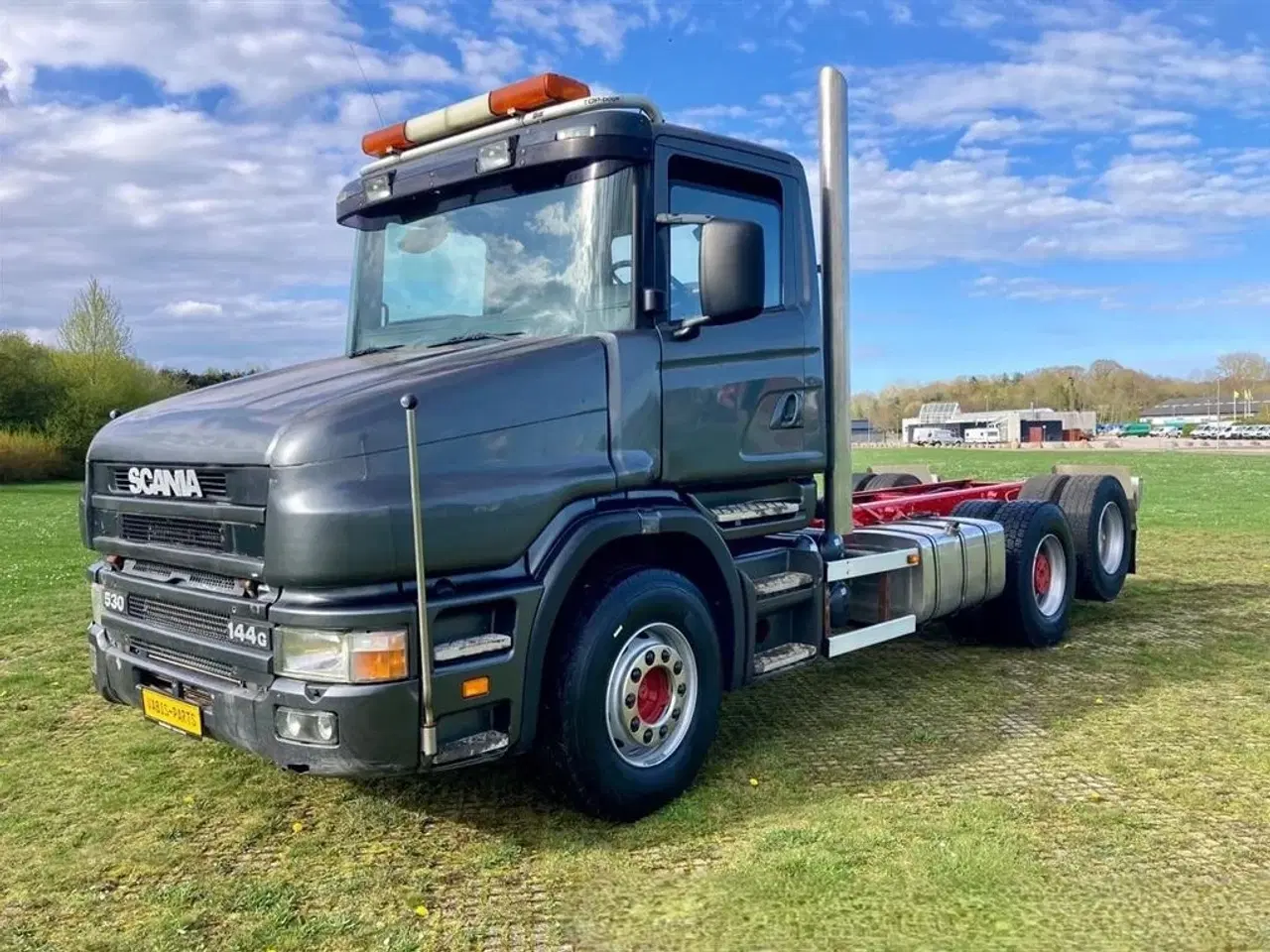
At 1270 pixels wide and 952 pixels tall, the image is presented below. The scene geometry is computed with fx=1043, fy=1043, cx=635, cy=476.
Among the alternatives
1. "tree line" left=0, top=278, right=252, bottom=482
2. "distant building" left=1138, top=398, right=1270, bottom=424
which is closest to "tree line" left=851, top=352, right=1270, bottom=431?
"distant building" left=1138, top=398, right=1270, bottom=424

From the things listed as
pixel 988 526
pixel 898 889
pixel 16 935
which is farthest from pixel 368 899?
pixel 988 526

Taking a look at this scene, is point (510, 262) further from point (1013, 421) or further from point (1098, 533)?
point (1013, 421)

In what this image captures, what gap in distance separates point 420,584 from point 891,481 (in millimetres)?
7915

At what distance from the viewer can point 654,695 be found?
4.78 meters

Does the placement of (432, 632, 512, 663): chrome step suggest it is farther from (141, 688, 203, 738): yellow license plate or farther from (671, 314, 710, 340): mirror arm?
(671, 314, 710, 340): mirror arm

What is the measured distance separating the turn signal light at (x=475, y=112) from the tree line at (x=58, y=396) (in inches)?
1710

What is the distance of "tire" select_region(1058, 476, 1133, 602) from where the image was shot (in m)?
8.98

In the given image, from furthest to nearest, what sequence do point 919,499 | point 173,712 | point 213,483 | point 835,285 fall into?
point 919,499, point 835,285, point 173,712, point 213,483

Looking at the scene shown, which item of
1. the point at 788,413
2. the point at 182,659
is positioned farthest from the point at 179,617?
the point at 788,413

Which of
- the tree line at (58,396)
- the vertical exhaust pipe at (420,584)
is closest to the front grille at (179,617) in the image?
the vertical exhaust pipe at (420,584)

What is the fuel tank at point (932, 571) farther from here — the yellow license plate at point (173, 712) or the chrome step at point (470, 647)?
the yellow license plate at point (173, 712)

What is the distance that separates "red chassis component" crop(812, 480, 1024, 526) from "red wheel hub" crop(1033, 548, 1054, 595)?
795 millimetres

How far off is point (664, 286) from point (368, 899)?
2853mm

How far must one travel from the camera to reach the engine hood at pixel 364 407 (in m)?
3.82
